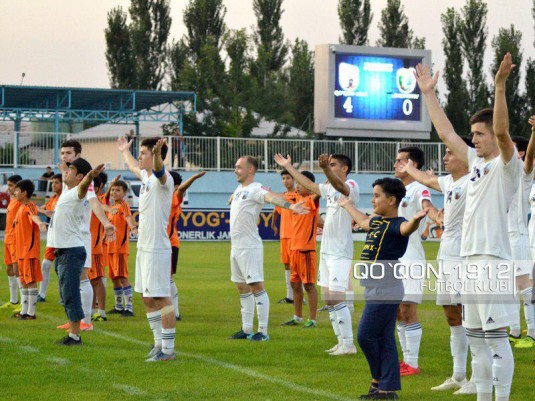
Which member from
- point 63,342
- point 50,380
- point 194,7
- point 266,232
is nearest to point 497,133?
point 50,380

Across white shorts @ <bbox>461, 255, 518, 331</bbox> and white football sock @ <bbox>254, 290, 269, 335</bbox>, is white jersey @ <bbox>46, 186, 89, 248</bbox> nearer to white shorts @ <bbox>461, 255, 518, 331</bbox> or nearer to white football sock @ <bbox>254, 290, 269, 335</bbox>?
white football sock @ <bbox>254, 290, 269, 335</bbox>

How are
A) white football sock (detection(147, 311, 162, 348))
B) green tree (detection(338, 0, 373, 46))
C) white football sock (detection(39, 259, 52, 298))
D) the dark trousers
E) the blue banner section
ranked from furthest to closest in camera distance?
green tree (detection(338, 0, 373, 46)) → the blue banner section → white football sock (detection(39, 259, 52, 298)) → white football sock (detection(147, 311, 162, 348)) → the dark trousers

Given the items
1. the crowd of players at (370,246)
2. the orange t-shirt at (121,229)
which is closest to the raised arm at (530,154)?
the crowd of players at (370,246)

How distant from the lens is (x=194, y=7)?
60812 millimetres

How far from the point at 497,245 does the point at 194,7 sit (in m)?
55.3

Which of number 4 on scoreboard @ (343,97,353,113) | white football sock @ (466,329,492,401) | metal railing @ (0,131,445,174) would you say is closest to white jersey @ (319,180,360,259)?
white football sock @ (466,329,492,401)

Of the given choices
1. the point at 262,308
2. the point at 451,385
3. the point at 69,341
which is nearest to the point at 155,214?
the point at 69,341

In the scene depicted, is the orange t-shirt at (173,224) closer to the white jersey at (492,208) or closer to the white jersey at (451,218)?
the white jersey at (451,218)

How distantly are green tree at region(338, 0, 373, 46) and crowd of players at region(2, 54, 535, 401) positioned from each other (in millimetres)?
47306

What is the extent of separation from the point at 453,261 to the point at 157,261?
320 centimetres

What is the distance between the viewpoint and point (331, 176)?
984 cm

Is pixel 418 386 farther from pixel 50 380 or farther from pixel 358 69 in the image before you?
pixel 358 69

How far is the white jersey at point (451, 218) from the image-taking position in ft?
29.8

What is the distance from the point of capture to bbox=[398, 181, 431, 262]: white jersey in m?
10.0
